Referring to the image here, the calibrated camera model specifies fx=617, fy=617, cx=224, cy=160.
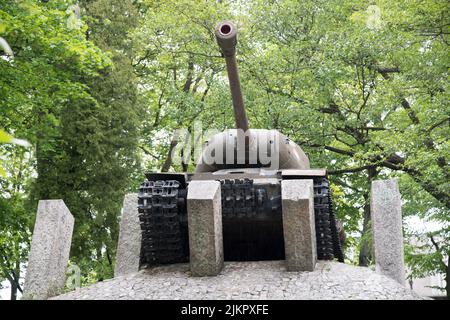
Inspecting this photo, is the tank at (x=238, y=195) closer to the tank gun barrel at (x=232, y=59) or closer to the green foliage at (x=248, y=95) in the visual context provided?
the tank gun barrel at (x=232, y=59)

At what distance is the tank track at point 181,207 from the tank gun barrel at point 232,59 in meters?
1.19

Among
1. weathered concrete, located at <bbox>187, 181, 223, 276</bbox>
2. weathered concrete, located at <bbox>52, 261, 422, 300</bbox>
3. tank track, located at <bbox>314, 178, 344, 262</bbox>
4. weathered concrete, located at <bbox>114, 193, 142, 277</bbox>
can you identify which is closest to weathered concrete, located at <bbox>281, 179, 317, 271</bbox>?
weathered concrete, located at <bbox>52, 261, 422, 300</bbox>

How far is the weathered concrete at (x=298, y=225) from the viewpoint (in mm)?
7535

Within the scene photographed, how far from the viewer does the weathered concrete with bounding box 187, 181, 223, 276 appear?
750 centimetres

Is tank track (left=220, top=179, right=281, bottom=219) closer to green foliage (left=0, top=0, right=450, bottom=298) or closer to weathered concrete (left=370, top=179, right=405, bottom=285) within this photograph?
weathered concrete (left=370, top=179, right=405, bottom=285)

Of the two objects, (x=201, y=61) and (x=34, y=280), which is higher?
(x=201, y=61)

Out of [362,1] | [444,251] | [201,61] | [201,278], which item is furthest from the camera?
Result: [201,61]

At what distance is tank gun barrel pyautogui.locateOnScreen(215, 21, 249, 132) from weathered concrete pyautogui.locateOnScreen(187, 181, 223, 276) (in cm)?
133

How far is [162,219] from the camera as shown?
26.1 feet

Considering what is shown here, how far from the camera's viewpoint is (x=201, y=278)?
7.65m

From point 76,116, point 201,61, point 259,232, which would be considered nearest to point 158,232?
point 259,232

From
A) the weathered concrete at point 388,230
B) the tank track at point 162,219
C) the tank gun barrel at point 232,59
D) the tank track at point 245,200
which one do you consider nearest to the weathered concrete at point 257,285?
the tank track at point 162,219

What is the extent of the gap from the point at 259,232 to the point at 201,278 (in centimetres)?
143
